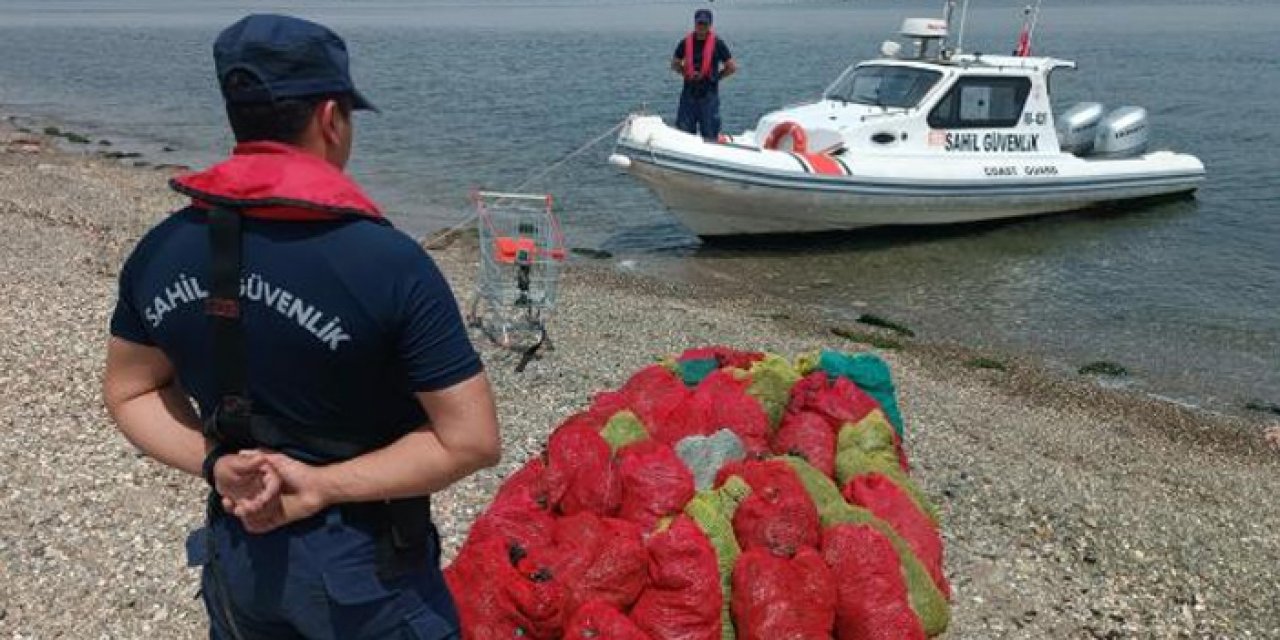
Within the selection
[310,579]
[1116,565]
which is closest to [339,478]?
[310,579]

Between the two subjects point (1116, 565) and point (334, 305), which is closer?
point (334, 305)

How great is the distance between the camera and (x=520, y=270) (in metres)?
8.11

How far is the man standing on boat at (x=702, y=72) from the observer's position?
1313 centimetres

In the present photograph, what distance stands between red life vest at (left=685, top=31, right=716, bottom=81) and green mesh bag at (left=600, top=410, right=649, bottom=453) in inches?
354

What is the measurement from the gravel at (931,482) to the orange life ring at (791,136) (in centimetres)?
318

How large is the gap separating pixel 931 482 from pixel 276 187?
5075 millimetres

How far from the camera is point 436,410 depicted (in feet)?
6.59

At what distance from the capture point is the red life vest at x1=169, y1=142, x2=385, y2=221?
182cm

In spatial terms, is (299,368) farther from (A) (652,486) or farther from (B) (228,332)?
(A) (652,486)

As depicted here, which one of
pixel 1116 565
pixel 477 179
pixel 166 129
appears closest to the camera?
pixel 1116 565

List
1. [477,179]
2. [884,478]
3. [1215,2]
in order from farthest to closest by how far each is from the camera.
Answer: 1. [1215,2]
2. [477,179]
3. [884,478]

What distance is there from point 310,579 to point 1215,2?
8689 centimetres

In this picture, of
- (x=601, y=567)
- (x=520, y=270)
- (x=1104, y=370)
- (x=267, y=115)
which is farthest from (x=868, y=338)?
(x=267, y=115)

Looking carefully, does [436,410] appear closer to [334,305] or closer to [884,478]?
[334,305]
